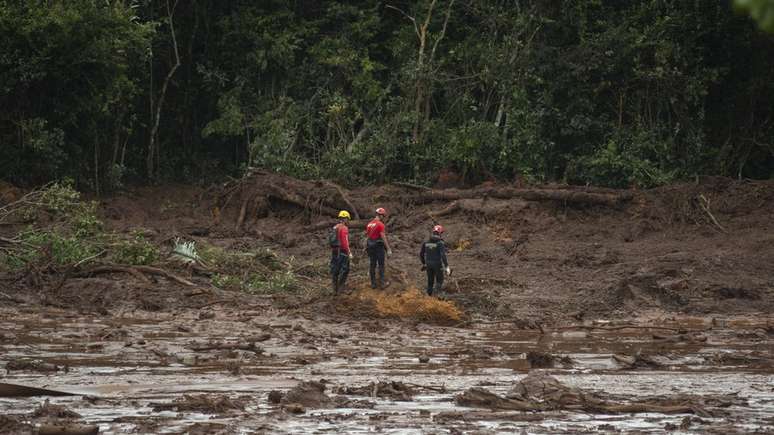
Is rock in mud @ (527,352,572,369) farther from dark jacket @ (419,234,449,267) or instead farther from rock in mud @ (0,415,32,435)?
rock in mud @ (0,415,32,435)

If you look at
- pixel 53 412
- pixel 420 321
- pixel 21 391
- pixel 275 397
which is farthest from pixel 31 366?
pixel 420 321

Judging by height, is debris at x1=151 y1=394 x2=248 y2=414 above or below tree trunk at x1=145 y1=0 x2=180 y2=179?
below

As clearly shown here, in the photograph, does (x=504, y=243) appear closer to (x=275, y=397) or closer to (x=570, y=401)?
(x=570, y=401)

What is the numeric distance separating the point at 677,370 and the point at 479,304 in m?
6.88

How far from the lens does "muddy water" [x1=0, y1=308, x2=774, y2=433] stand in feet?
33.3

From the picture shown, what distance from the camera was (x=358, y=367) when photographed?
13.9 metres

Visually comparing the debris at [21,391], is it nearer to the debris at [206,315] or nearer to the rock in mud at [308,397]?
the rock in mud at [308,397]

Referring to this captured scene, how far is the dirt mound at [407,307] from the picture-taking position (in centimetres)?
1905

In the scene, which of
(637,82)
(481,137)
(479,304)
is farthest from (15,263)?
(637,82)

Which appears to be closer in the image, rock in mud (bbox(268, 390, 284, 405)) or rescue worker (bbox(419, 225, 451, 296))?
rock in mud (bbox(268, 390, 284, 405))

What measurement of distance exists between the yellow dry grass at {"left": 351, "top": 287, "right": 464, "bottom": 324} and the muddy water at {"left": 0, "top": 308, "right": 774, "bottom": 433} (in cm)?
47

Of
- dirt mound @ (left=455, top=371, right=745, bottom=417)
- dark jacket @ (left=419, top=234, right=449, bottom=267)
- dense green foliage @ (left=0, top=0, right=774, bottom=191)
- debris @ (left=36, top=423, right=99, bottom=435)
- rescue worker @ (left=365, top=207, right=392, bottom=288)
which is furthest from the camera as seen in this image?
dense green foliage @ (left=0, top=0, right=774, bottom=191)

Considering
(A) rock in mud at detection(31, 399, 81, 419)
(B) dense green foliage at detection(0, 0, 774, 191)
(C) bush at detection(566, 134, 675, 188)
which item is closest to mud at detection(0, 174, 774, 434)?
(A) rock in mud at detection(31, 399, 81, 419)

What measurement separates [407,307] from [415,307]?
12 centimetres
